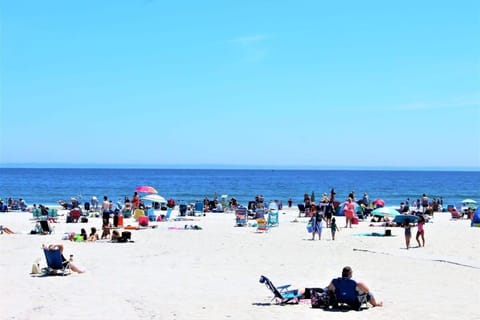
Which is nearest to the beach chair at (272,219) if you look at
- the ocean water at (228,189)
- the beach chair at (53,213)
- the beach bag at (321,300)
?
the beach chair at (53,213)

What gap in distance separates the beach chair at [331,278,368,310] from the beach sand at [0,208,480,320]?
8.2 inches

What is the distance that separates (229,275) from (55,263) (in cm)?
348

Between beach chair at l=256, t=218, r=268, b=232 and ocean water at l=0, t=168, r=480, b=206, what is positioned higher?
beach chair at l=256, t=218, r=268, b=232

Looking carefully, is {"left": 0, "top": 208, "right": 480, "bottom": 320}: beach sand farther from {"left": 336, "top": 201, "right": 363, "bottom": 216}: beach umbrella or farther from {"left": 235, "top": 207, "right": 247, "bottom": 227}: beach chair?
{"left": 336, "top": 201, "right": 363, "bottom": 216}: beach umbrella

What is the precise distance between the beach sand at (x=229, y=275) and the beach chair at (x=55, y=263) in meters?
0.35

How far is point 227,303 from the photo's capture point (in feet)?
33.4

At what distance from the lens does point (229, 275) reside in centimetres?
1298

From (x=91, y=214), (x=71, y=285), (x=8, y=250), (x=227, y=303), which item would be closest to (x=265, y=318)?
(x=227, y=303)

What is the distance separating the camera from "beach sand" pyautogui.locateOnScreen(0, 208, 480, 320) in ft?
31.7

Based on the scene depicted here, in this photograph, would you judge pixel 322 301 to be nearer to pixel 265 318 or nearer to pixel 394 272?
pixel 265 318

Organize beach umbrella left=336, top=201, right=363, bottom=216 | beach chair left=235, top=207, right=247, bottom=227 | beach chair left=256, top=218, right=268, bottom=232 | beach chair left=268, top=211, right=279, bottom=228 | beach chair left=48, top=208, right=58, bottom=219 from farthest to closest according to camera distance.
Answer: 1. beach umbrella left=336, top=201, right=363, bottom=216
2. beach chair left=48, top=208, right=58, bottom=219
3. beach chair left=235, top=207, right=247, bottom=227
4. beach chair left=268, top=211, right=279, bottom=228
5. beach chair left=256, top=218, right=268, bottom=232

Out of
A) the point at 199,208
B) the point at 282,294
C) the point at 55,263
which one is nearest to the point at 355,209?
the point at 199,208

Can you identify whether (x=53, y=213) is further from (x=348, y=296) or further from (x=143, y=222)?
(x=348, y=296)

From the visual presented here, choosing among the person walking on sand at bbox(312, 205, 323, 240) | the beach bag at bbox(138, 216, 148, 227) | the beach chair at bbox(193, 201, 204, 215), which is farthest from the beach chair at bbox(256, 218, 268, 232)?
the beach chair at bbox(193, 201, 204, 215)
